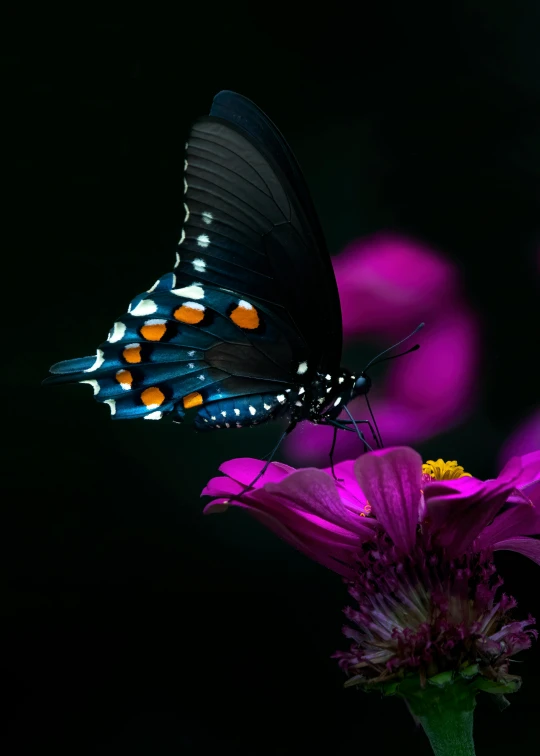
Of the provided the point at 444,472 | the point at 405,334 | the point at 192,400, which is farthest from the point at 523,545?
the point at 405,334

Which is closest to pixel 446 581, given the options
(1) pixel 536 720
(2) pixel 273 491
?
(2) pixel 273 491

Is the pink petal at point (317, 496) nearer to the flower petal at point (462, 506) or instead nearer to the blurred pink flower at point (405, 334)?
the flower petal at point (462, 506)

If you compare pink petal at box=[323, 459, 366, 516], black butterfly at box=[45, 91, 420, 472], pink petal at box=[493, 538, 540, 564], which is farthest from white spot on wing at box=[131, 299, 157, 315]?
pink petal at box=[493, 538, 540, 564]

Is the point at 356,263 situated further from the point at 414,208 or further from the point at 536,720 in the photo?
the point at 536,720

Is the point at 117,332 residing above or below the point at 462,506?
above

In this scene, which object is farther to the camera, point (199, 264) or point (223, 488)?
point (199, 264)

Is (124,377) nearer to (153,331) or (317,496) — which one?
(153,331)

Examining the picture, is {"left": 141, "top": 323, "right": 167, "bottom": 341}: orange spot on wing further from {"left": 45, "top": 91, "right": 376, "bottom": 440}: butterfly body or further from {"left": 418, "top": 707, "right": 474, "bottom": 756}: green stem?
{"left": 418, "top": 707, "right": 474, "bottom": 756}: green stem
